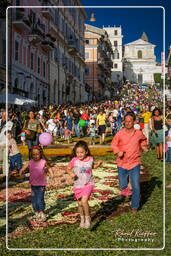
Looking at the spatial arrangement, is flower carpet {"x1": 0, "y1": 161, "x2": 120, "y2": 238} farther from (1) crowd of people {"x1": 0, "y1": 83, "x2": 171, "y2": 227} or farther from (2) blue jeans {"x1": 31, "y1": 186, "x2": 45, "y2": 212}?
(1) crowd of people {"x1": 0, "y1": 83, "x2": 171, "y2": 227}

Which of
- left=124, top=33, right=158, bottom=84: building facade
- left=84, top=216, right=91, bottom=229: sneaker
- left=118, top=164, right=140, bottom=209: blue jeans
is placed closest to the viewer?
left=84, top=216, right=91, bottom=229: sneaker

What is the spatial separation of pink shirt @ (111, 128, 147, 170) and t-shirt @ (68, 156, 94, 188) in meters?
0.81

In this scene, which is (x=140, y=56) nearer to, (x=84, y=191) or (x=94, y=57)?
(x=84, y=191)

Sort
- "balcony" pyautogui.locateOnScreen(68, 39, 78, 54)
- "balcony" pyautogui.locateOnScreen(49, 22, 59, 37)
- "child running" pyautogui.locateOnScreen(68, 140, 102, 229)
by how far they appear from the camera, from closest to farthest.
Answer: "child running" pyautogui.locateOnScreen(68, 140, 102, 229), "balcony" pyautogui.locateOnScreen(49, 22, 59, 37), "balcony" pyautogui.locateOnScreen(68, 39, 78, 54)

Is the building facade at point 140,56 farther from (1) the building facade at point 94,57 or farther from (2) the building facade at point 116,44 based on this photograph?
(1) the building facade at point 94,57

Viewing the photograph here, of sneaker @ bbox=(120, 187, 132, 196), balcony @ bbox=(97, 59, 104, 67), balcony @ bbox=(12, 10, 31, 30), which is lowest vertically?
sneaker @ bbox=(120, 187, 132, 196)

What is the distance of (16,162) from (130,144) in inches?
194

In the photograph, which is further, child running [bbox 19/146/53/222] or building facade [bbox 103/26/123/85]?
child running [bbox 19/146/53/222]

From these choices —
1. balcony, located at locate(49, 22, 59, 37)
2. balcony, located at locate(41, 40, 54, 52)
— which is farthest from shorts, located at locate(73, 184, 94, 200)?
balcony, located at locate(49, 22, 59, 37)

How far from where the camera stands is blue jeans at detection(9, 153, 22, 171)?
10.3 m

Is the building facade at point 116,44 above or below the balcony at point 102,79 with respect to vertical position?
below

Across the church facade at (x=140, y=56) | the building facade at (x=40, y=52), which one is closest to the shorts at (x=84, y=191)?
the church facade at (x=140, y=56)

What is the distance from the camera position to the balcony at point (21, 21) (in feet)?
87.1

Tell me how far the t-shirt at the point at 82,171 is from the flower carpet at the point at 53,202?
13 centimetres
